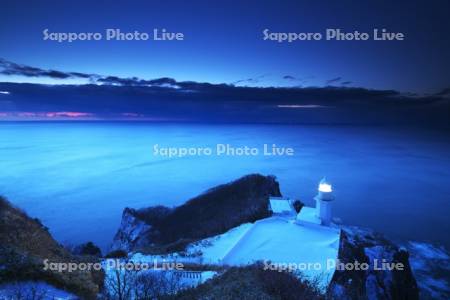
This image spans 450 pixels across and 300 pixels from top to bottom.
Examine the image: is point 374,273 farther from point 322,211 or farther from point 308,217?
point 308,217

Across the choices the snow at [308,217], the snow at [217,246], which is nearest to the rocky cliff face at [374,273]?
the snow at [308,217]

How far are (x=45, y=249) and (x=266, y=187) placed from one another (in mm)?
20265

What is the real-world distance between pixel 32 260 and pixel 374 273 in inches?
669

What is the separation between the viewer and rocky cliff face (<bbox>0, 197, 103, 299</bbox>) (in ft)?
34.0

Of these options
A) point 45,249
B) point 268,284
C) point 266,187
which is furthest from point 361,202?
point 45,249

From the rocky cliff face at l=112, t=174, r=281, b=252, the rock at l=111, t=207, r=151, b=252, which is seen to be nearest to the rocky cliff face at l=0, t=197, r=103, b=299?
the rocky cliff face at l=112, t=174, r=281, b=252

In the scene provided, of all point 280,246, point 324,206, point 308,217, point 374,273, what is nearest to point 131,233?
point 280,246

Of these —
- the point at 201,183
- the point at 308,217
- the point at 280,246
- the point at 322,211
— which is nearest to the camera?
the point at 280,246

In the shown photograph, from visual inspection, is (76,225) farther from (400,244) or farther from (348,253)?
(400,244)

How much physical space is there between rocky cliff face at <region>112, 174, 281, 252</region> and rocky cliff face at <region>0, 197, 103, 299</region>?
1156 cm

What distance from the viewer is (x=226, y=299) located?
32.1 feet

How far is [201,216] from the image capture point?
28844 mm

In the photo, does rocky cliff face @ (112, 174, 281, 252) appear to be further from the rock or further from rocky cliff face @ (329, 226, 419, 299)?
rocky cliff face @ (329, 226, 419, 299)

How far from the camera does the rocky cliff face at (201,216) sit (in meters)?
25.5
